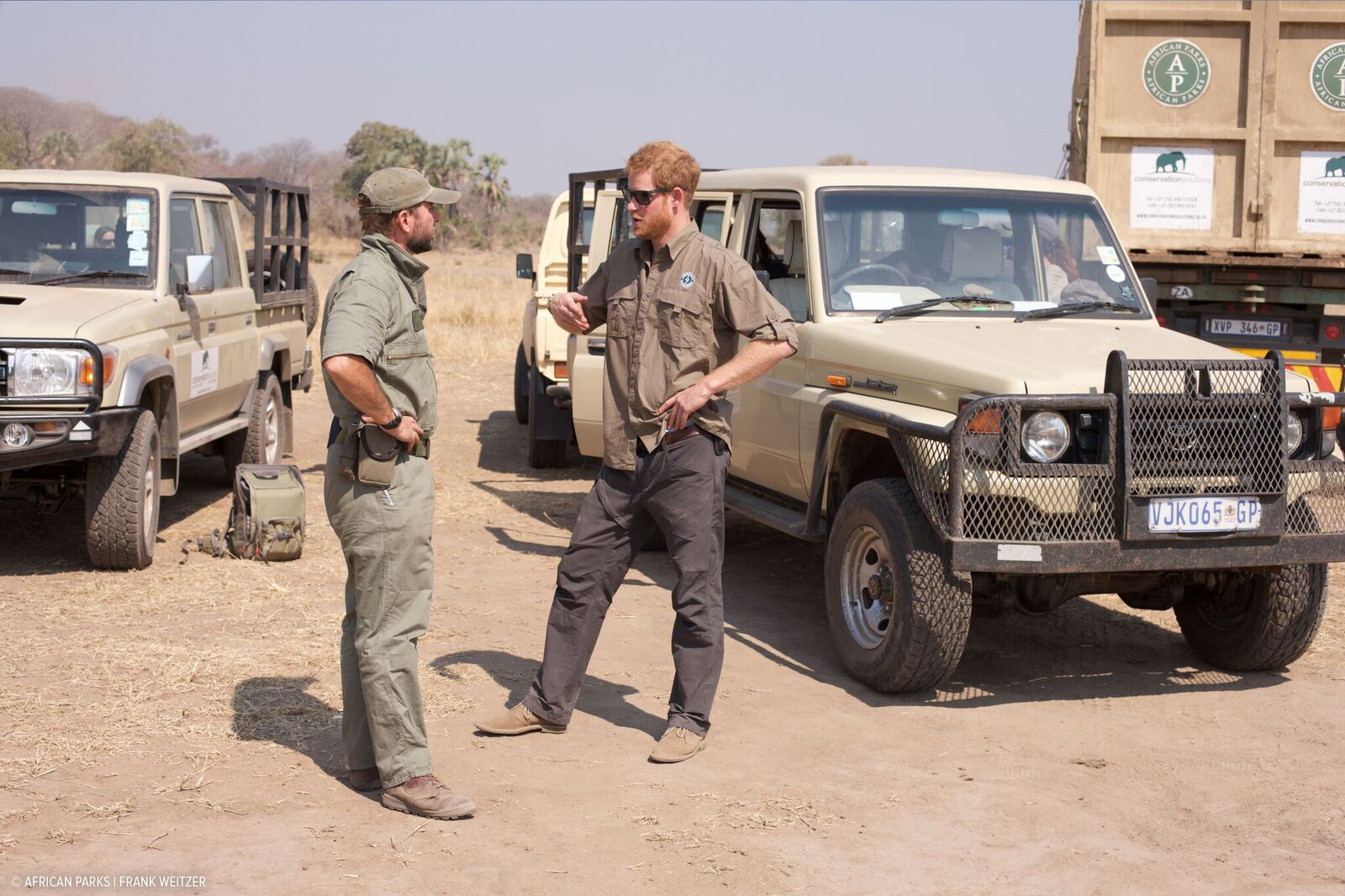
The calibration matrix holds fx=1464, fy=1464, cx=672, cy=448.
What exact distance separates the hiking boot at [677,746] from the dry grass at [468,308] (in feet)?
19.2

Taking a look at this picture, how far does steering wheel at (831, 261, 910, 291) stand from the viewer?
636cm

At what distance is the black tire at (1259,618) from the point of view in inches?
221

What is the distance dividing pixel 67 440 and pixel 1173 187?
746cm

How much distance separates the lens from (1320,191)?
10188mm

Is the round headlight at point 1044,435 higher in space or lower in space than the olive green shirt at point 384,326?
lower

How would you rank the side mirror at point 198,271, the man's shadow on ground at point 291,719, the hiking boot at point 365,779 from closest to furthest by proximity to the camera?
the hiking boot at point 365,779 < the man's shadow on ground at point 291,719 < the side mirror at point 198,271

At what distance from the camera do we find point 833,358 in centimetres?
607

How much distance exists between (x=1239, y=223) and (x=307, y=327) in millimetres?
6847

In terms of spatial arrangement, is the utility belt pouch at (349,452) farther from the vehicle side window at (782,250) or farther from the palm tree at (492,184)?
the palm tree at (492,184)

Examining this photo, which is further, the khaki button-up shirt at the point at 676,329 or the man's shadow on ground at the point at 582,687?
the man's shadow on ground at the point at 582,687

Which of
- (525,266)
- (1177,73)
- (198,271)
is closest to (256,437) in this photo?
(198,271)

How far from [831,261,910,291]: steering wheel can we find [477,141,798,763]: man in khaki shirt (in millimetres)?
1613

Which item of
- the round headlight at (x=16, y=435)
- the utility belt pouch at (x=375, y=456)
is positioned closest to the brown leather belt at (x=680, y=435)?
the utility belt pouch at (x=375, y=456)

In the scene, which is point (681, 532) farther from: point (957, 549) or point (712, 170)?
point (712, 170)
